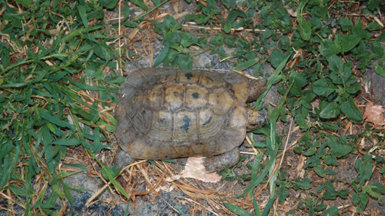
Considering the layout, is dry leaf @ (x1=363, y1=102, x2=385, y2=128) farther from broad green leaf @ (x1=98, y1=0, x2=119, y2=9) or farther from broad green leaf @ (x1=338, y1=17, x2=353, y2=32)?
broad green leaf @ (x1=98, y1=0, x2=119, y2=9)

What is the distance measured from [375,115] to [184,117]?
2.11m

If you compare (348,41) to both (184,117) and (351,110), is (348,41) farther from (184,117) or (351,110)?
(184,117)

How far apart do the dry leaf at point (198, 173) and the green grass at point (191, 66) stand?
1.21 ft

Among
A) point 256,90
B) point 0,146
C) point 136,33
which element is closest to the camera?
point 0,146

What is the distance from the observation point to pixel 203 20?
4.39 m

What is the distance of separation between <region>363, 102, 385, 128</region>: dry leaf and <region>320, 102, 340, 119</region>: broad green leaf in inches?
16.4

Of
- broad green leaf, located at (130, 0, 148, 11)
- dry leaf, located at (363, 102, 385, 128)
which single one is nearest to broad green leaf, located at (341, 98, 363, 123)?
dry leaf, located at (363, 102, 385, 128)

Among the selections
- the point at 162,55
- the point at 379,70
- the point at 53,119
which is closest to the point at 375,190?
the point at 379,70

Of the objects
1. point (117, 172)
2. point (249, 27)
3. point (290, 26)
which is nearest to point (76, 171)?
point (117, 172)

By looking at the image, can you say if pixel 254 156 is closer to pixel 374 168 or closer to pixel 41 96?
pixel 374 168

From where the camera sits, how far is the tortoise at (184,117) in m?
3.83

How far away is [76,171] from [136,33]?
1.69 m

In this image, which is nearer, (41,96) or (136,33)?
(41,96)

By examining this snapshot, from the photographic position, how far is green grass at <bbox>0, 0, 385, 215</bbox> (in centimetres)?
395
